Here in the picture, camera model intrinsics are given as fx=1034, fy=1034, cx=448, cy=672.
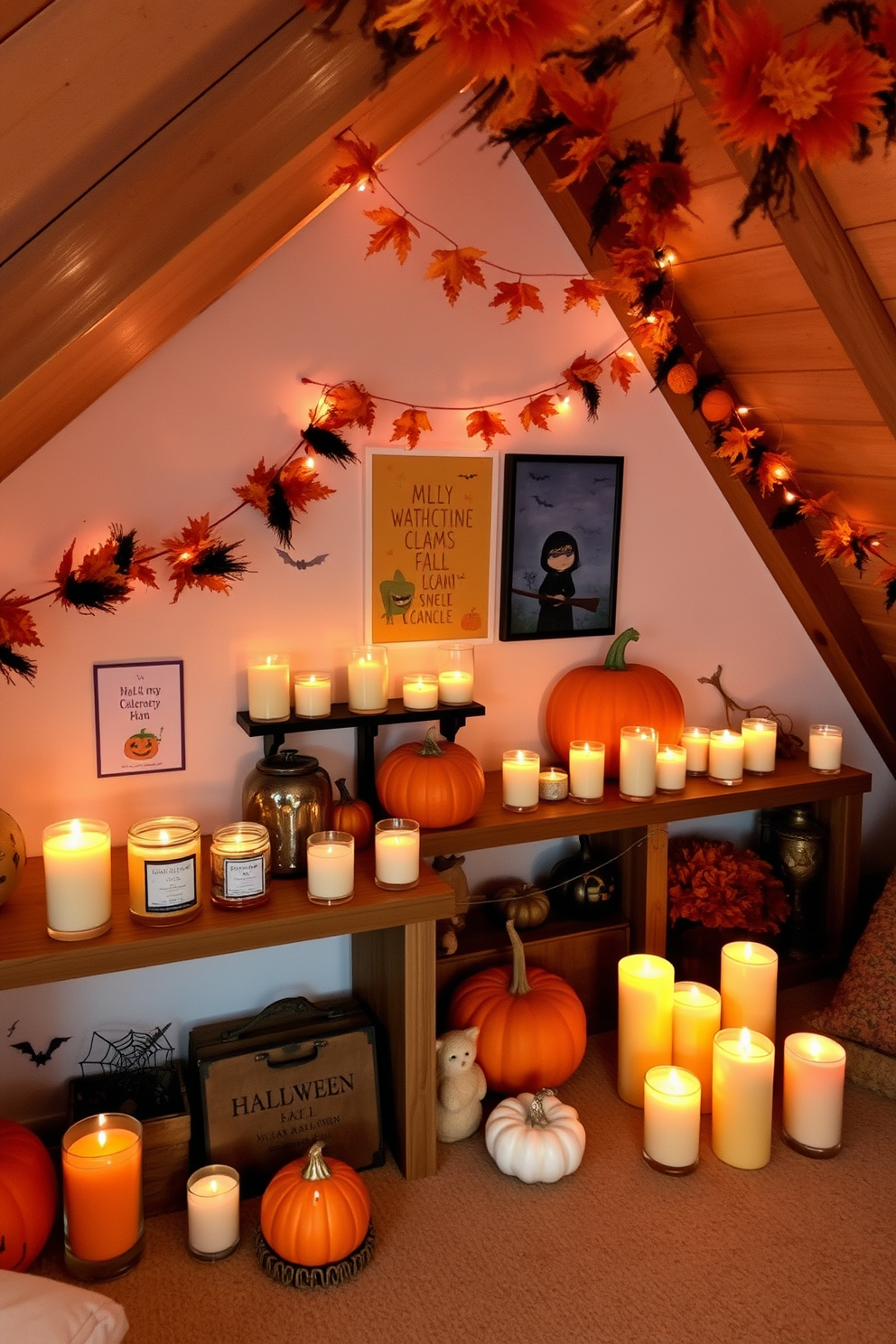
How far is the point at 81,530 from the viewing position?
182 cm

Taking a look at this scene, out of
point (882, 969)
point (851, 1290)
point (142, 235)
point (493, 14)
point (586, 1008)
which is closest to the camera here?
point (493, 14)

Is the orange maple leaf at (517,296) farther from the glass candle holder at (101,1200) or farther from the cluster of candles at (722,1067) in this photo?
the glass candle holder at (101,1200)

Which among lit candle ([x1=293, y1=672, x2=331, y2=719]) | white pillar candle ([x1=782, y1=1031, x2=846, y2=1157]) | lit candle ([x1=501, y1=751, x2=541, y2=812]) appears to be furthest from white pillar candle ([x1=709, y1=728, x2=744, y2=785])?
lit candle ([x1=293, y1=672, x2=331, y2=719])

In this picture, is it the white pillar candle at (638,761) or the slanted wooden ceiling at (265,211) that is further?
the white pillar candle at (638,761)

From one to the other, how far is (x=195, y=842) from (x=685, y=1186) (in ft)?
3.48

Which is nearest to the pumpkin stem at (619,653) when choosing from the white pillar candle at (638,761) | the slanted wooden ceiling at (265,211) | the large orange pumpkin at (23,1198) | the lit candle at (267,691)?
the white pillar candle at (638,761)

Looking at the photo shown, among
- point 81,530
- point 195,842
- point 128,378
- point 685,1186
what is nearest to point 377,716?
→ point 195,842

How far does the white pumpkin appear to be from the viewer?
1826 millimetres

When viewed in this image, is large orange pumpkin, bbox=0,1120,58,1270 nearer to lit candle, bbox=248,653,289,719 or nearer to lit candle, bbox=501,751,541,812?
lit candle, bbox=248,653,289,719

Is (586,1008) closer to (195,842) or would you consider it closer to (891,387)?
(195,842)

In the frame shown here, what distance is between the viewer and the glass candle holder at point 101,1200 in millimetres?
1591

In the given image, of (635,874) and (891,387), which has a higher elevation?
(891,387)

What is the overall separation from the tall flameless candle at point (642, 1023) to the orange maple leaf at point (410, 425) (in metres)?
1.15

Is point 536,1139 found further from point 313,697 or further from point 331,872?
point 313,697
